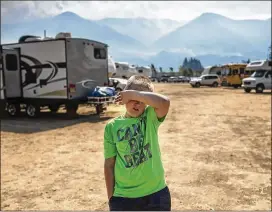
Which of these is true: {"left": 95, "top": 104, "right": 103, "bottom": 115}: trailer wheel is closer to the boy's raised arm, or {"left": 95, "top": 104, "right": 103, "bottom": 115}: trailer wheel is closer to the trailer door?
the trailer door

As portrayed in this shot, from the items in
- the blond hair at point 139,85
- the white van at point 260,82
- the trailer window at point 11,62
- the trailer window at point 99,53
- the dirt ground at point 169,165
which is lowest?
the dirt ground at point 169,165

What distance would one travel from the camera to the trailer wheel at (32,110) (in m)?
15.7

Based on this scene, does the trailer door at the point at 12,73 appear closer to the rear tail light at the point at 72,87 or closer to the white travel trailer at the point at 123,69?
the rear tail light at the point at 72,87

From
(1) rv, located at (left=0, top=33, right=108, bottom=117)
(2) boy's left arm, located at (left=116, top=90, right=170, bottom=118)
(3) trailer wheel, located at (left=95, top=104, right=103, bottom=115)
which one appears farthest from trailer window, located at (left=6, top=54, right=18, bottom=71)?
(2) boy's left arm, located at (left=116, top=90, right=170, bottom=118)

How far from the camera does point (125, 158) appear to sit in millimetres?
2400

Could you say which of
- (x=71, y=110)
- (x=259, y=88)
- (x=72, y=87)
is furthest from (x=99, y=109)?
(x=259, y=88)

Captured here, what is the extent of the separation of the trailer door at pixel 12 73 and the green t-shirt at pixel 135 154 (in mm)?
14392

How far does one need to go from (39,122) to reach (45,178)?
26.8 ft

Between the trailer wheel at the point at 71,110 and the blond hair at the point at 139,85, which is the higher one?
the blond hair at the point at 139,85

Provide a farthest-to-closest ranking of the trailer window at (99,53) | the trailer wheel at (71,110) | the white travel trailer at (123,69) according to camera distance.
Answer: the white travel trailer at (123,69) < the trailer window at (99,53) < the trailer wheel at (71,110)

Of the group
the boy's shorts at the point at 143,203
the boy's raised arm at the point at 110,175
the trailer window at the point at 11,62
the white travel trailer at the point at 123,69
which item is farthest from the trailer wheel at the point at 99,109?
the white travel trailer at the point at 123,69

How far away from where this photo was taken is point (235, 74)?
38.9 meters

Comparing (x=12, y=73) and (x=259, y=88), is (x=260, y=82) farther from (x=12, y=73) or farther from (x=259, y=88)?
(x=12, y=73)

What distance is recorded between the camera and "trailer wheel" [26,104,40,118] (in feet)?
51.6
